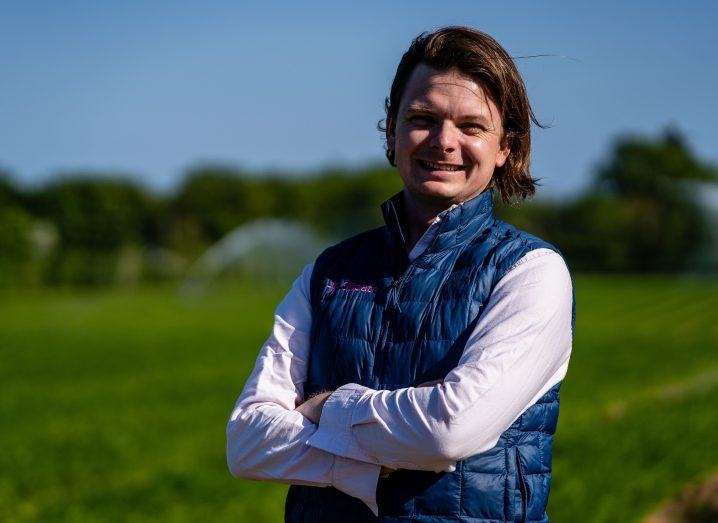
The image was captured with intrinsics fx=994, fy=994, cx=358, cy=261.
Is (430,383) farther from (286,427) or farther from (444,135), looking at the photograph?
(444,135)

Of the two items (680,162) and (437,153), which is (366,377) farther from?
(680,162)

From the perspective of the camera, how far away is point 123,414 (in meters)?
12.3

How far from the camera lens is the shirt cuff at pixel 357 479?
6.70ft

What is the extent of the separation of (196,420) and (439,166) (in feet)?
32.8

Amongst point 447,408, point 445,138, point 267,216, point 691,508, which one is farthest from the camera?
point 267,216

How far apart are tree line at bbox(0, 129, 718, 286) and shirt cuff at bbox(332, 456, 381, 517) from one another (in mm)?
34557

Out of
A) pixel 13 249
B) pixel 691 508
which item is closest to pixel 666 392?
pixel 691 508

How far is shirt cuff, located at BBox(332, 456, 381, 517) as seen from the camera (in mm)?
2041

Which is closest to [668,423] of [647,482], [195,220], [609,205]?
[647,482]

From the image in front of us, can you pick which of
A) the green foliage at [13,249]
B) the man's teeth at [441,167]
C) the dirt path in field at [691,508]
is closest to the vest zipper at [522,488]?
the man's teeth at [441,167]

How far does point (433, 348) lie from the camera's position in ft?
6.86

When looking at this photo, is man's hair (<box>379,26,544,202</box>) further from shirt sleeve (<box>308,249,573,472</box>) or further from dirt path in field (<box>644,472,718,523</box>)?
dirt path in field (<box>644,472,718,523</box>)

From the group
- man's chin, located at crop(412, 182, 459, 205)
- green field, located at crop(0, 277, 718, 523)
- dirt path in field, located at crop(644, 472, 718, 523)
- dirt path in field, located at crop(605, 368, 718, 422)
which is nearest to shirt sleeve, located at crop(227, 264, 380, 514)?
man's chin, located at crop(412, 182, 459, 205)

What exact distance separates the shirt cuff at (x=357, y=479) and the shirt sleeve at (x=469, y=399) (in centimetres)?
2
